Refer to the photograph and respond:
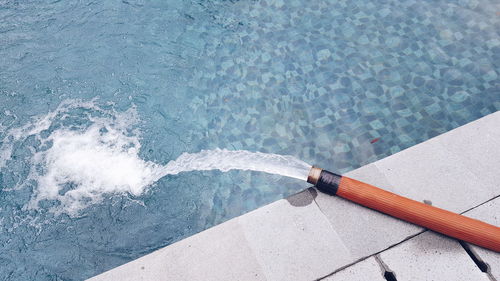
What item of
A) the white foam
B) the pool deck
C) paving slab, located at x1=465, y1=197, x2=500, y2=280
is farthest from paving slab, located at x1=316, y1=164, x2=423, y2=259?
the white foam

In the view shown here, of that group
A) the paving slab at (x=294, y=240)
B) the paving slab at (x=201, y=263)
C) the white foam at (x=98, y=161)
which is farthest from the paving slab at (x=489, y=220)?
the paving slab at (x=201, y=263)

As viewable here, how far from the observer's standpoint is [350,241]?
152 inches

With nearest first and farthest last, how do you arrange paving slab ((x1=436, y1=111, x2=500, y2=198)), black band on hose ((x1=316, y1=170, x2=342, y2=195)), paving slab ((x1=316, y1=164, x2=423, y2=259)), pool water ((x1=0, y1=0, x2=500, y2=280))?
paving slab ((x1=316, y1=164, x2=423, y2=259))
black band on hose ((x1=316, y1=170, x2=342, y2=195))
paving slab ((x1=436, y1=111, x2=500, y2=198))
pool water ((x1=0, y1=0, x2=500, y2=280))

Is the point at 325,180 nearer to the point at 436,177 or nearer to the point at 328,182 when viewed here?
the point at 328,182

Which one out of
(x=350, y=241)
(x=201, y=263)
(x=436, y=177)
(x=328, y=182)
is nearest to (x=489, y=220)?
(x=436, y=177)

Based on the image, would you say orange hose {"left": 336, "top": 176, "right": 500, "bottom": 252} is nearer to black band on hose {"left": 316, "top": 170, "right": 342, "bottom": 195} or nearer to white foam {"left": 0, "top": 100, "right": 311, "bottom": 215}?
black band on hose {"left": 316, "top": 170, "right": 342, "bottom": 195}

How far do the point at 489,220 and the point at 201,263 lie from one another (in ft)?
9.80

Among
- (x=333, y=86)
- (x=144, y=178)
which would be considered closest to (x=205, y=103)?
(x=144, y=178)

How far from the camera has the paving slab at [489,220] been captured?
3.68 m

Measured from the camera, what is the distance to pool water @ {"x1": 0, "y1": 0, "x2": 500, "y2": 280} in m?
4.76

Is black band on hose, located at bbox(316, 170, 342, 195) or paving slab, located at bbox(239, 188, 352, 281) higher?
black band on hose, located at bbox(316, 170, 342, 195)

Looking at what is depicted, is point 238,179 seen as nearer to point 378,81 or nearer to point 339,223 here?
point 339,223

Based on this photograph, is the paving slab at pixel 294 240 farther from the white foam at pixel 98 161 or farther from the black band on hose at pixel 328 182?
the white foam at pixel 98 161

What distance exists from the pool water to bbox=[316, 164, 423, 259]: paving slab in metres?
0.84
